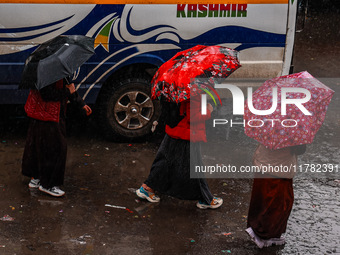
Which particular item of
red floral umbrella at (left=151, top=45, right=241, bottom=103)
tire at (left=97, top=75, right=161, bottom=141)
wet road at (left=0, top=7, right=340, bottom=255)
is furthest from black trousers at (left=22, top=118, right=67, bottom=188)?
tire at (left=97, top=75, right=161, bottom=141)

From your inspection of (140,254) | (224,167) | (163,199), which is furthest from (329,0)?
(140,254)

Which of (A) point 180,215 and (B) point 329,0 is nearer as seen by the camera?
(A) point 180,215

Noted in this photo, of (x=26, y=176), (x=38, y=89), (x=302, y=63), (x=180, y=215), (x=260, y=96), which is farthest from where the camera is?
(x=302, y=63)

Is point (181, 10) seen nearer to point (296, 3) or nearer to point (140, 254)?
point (296, 3)

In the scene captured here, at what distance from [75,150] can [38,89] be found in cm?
208

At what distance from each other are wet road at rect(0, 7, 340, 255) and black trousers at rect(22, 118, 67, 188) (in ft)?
0.76

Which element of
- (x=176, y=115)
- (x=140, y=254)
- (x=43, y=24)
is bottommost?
(x=140, y=254)

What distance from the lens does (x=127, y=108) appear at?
24.8ft

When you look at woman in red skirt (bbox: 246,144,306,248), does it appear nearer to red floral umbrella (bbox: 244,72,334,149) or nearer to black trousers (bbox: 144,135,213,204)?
red floral umbrella (bbox: 244,72,334,149)

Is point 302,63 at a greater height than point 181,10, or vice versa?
point 181,10

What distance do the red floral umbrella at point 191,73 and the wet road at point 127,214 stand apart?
50.6 inches

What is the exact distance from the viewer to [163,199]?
611 centimetres

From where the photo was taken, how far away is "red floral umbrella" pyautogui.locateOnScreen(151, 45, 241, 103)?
5289mm

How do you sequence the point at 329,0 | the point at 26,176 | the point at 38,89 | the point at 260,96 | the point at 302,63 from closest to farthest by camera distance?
the point at 260,96, the point at 38,89, the point at 26,176, the point at 302,63, the point at 329,0
